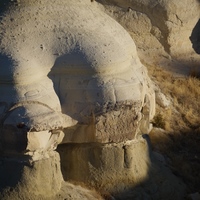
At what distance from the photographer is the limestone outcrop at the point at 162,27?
1071 centimetres

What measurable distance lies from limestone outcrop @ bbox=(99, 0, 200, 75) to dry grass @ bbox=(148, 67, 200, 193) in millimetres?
453

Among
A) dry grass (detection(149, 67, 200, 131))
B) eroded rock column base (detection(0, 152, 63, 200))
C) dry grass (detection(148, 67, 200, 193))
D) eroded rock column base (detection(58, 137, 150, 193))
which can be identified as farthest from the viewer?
dry grass (detection(149, 67, 200, 131))

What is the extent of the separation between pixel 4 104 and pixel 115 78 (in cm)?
115

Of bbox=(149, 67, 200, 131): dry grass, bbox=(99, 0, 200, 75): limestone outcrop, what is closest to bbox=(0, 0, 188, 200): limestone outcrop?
bbox=(149, 67, 200, 131): dry grass

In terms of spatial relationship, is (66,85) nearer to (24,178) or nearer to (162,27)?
(24,178)

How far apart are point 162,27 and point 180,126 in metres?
2.31

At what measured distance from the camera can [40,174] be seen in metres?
6.27

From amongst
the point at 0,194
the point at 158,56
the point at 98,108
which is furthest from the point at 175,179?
the point at 158,56

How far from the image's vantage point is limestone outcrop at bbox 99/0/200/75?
422 inches

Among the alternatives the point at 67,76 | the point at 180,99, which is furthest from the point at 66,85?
the point at 180,99

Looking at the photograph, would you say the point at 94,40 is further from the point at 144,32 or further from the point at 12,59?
the point at 144,32

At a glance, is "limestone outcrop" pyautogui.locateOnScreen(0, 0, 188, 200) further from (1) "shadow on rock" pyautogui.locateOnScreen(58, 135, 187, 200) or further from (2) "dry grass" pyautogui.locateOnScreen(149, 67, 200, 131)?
(2) "dry grass" pyautogui.locateOnScreen(149, 67, 200, 131)

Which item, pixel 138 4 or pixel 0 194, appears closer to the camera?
pixel 0 194

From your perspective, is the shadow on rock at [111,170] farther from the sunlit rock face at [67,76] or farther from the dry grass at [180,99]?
the dry grass at [180,99]
